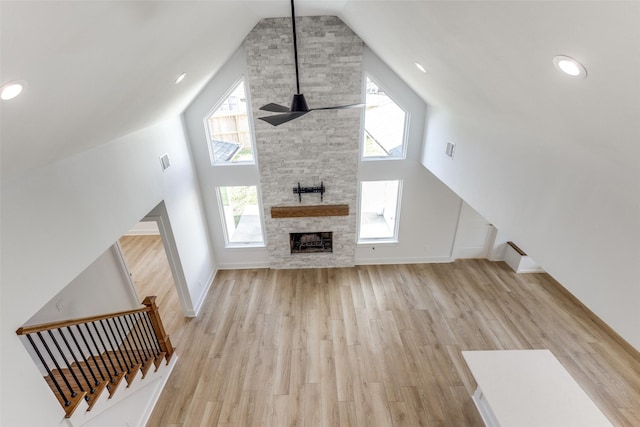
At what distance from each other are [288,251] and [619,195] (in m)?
5.40

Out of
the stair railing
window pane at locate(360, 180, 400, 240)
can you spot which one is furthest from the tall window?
the stair railing

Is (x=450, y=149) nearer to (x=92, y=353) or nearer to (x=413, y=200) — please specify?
(x=413, y=200)

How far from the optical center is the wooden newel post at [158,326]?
14.1 ft

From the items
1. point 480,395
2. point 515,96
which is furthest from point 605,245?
point 480,395

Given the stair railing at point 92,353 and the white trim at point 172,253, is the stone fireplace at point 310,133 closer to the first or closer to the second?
the white trim at point 172,253

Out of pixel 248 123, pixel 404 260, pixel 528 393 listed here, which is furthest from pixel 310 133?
pixel 528 393

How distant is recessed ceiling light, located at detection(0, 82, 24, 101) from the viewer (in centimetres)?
159

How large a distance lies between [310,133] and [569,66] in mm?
4282

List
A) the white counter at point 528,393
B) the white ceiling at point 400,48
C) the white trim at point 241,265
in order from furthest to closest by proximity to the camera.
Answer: the white trim at point 241,265
the white counter at point 528,393
the white ceiling at point 400,48

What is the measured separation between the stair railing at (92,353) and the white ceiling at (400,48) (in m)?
1.54

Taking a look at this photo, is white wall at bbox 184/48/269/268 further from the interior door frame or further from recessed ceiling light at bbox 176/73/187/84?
recessed ceiling light at bbox 176/73/187/84

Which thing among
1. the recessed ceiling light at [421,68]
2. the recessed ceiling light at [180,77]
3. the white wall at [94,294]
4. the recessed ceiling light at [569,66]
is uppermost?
the recessed ceiling light at [421,68]

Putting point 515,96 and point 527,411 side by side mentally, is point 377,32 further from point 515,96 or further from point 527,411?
point 527,411

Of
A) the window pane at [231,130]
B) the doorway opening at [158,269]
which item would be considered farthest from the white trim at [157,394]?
the window pane at [231,130]
